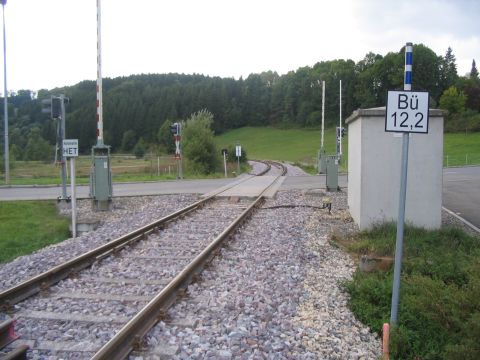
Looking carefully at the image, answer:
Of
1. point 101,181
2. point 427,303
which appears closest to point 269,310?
point 427,303

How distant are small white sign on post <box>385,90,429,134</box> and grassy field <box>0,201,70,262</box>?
349 inches

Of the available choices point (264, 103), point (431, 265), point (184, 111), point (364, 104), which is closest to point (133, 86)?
point (184, 111)

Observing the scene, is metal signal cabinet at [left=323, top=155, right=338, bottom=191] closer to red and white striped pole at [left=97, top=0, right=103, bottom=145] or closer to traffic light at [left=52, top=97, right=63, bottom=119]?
red and white striped pole at [left=97, top=0, right=103, bottom=145]

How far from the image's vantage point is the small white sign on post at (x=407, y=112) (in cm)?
505

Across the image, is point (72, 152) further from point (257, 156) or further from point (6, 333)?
point (257, 156)

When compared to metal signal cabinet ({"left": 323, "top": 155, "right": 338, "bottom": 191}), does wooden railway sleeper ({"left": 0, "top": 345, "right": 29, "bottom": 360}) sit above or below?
below

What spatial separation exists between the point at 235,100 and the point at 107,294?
5338 inches

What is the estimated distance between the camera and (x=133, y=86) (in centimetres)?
13600

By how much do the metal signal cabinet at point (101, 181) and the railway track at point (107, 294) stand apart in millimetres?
5827

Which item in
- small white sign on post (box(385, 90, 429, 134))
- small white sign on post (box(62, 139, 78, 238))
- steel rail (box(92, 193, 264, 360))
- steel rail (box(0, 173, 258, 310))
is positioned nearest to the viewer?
steel rail (box(92, 193, 264, 360))

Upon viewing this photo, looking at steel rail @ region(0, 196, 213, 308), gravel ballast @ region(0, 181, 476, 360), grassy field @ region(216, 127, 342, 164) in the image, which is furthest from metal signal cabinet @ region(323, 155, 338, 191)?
grassy field @ region(216, 127, 342, 164)

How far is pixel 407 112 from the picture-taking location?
507 cm

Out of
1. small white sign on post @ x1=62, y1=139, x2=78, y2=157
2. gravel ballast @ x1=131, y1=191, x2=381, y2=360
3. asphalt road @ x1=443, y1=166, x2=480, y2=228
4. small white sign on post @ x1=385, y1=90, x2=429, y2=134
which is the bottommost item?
asphalt road @ x1=443, y1=166, x2=480, y2=228

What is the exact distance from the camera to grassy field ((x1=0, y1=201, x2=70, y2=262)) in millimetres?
11764
